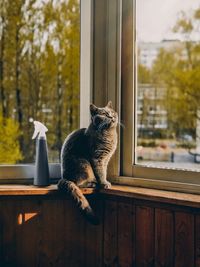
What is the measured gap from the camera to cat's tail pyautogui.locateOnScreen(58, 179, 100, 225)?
186 centimetres

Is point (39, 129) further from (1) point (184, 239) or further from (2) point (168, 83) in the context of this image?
(1) point (184, 239)

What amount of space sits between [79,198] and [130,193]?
9.4 inches

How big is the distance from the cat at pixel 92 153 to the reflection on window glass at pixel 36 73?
0.70 ft

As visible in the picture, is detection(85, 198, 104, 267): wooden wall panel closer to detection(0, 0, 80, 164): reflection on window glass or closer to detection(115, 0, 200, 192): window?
detection(115, 0, 200, 192): window

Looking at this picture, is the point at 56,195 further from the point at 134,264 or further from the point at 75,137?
the point at 134,264

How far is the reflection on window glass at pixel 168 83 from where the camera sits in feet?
6.42

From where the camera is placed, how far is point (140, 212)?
6.08 ft

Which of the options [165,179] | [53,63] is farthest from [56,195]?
[53,63]

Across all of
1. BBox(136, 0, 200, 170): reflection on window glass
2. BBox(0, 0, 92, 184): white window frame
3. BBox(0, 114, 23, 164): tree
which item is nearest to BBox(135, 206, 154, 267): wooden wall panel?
BBox(136, 0, 200, 170): reflection on window glass

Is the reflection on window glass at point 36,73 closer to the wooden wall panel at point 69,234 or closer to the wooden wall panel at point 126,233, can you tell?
the wooden wall panel at point 69,234

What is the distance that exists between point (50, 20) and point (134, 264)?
133cm

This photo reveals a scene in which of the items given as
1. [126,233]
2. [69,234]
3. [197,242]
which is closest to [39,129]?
[69,234]

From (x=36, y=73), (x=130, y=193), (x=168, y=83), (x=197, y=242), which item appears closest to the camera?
(x=197, y=242)

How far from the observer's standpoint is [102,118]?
189 centimetres
